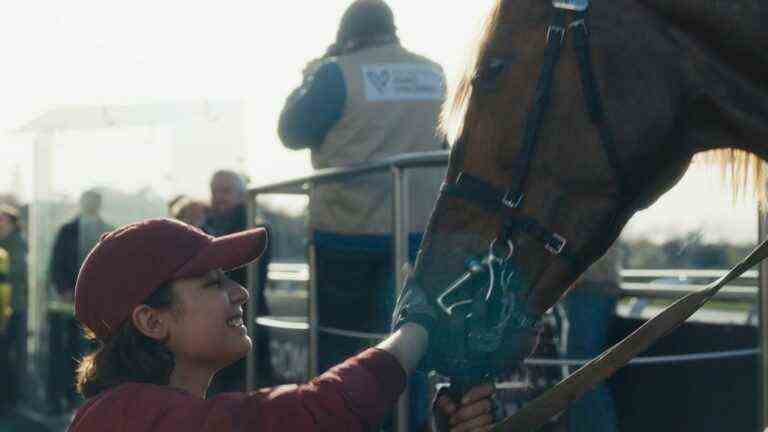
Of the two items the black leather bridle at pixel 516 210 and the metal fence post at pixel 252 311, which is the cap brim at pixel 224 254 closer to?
the black leather bridle at pixel 516 210

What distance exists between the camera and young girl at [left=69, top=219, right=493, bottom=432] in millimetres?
2129

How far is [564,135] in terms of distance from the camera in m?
2.46

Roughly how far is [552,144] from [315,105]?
1871mm

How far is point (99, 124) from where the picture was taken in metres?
8.44

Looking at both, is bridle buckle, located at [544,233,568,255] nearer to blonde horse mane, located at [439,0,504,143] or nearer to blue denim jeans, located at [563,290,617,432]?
blonde horse mane, located at [439,0,504,143]

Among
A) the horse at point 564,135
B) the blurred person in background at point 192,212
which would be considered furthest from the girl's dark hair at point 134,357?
the blurred person in background at point 192,212

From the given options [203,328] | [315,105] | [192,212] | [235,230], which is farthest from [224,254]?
[192,212]

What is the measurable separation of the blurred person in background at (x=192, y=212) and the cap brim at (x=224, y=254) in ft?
11.7

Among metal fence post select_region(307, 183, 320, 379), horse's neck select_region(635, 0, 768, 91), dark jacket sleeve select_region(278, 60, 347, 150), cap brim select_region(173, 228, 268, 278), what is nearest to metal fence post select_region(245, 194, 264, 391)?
metal fence post select_region(307, 183, 320, 379)

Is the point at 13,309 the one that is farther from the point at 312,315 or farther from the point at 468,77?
the point at 468,77

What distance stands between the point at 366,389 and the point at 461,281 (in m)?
0.41

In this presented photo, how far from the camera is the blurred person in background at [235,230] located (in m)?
5.21

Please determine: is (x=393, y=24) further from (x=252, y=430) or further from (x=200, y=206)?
(x=252, y=430)

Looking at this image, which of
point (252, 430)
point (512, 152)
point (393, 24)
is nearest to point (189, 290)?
point (252, 430)
